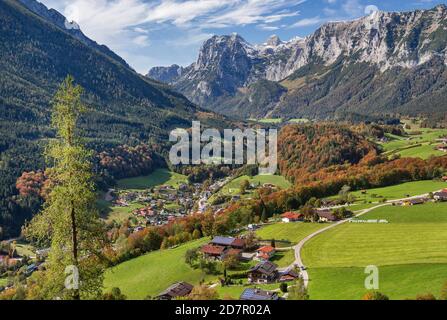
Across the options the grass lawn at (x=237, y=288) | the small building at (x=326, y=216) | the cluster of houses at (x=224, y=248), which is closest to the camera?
the grass lawn at (x=237, y=288)

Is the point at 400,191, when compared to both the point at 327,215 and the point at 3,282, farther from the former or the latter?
the point at 3,282

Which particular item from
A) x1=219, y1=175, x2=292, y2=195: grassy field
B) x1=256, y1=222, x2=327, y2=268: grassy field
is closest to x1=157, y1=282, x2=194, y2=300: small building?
x1=256, y1=222, x2=327, y2=268: grassy field

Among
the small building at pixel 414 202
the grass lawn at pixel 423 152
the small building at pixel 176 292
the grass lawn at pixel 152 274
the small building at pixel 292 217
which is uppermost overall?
the grass lawn at pixel 423 152

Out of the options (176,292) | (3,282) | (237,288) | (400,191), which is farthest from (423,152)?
(3,282)

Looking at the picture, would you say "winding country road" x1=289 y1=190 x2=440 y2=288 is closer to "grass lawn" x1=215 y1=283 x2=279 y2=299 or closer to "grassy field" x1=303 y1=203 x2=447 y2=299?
"grassy field" x1=303 y1=203 x2=447 y2=299

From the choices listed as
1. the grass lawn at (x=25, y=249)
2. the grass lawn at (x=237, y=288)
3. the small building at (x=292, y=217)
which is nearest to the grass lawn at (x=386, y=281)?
the grass lawn at (x=237, y=288)

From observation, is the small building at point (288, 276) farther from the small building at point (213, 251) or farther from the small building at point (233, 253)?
the small building at point (213, 251)
